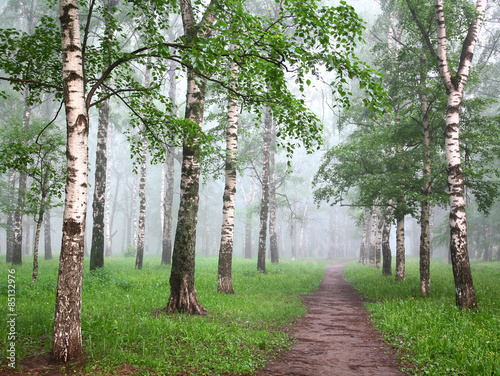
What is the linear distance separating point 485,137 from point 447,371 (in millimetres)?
10122

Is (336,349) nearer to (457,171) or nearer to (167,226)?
(457,171)

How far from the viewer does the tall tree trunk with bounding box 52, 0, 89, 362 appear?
4613mm

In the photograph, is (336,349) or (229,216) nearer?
(336,349)

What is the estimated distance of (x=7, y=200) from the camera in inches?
711

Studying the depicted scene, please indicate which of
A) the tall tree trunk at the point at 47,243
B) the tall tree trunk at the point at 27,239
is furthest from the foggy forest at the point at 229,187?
the tall tree trunk at the point at 27,239

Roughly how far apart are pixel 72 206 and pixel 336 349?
17.7ft

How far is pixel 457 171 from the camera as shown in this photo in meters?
8.98

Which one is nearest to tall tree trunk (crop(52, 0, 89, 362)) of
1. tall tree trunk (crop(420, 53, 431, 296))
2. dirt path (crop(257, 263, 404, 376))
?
dirt path (crop(257, 263, 404, 376))

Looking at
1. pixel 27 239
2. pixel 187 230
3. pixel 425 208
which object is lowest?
pixel 27 239

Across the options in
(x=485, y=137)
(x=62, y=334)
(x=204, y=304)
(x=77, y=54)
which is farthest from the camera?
(x=485, y=137)

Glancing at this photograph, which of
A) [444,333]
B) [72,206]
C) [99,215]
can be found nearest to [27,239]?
[99,215]

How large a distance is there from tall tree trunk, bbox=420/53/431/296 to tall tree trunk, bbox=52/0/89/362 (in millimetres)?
10551

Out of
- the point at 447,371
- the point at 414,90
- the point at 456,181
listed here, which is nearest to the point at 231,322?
the point at 447,371

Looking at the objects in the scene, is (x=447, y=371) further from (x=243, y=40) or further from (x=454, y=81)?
(x=454, y=81)
